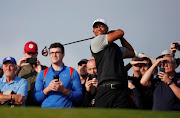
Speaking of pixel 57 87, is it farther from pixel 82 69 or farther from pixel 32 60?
pixel 82 69

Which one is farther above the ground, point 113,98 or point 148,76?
point 148,76

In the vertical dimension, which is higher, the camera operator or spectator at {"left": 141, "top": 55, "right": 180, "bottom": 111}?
the camera operator

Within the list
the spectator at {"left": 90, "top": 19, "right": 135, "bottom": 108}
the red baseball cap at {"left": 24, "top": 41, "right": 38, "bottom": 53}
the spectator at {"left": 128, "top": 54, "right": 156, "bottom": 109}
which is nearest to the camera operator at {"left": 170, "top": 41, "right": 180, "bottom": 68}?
the spectator at {"left": 128, "top": 54, "right": 156, "bottom": 109}

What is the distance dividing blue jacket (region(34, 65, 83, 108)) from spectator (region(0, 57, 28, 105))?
0.32m

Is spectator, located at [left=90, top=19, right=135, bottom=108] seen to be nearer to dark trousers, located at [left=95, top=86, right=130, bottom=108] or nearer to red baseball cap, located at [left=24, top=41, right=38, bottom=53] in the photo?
dark trousers, located at [left=95, top=86, right=130, bottom=108]

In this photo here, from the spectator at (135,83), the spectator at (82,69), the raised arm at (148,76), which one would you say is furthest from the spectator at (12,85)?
the raised arm at (148,76)

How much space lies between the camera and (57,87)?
18.1 feet

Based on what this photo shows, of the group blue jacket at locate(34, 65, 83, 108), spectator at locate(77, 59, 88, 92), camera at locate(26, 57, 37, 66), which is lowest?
blue jacket at locate(34, 65, 83, 108)

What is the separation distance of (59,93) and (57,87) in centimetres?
28

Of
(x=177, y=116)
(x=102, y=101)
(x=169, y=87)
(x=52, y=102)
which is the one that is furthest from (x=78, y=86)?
(x=177, y=116)

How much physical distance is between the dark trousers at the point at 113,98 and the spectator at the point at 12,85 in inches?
80.5

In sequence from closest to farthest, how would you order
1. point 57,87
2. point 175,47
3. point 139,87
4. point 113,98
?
point 113,98
point 57,87
point 139,87
point 175,47

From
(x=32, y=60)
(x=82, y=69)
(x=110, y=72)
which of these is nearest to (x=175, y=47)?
(x=82, y=69)

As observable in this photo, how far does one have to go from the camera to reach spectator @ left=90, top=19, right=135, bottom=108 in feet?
15.0
